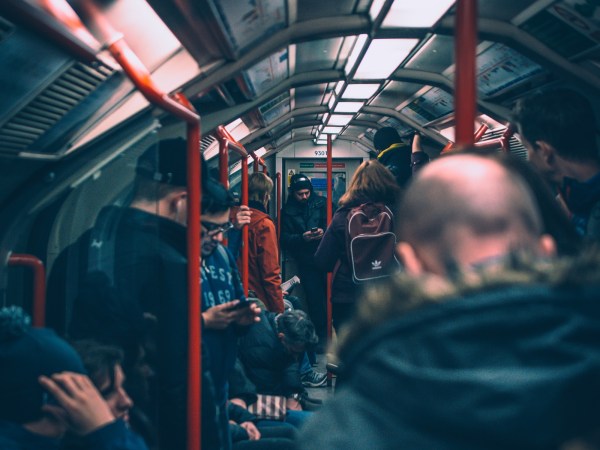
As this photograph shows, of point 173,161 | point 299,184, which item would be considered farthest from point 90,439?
point 299,184

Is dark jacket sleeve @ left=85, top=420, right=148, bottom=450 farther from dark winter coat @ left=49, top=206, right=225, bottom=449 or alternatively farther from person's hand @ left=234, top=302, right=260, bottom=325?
person's hand @ left=234, top=302, right=260, bottom=325

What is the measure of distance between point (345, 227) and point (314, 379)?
2.34 metres

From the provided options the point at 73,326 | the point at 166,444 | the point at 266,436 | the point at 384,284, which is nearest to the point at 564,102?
the point at 384,284

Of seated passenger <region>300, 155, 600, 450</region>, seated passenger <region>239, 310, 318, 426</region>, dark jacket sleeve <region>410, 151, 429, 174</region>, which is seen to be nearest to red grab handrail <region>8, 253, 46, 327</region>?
seated passenger <region>300, 155, 600, 450</region>

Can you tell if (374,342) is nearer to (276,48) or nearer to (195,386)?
(195,386)

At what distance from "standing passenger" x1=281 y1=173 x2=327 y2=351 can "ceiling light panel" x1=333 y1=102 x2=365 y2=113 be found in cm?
89

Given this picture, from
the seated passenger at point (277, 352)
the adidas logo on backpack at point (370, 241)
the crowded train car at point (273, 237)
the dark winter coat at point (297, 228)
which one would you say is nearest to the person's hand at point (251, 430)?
the crowded train car at point (273, 237)

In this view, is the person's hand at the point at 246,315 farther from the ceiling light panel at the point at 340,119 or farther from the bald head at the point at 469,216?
the ceiling light panel at the point at 340,119

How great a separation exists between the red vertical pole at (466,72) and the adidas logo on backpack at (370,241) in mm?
1999

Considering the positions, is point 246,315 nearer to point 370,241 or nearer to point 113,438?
point 113,438

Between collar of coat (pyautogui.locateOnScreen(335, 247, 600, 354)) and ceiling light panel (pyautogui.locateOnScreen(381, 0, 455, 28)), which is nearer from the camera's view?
collar of coat (pyautogui.locateOnScreen(335, 247, 600, 354))

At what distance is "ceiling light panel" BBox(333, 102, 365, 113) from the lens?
6344 mm

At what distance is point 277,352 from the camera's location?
342cm

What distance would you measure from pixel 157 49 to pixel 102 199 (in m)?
1.16
